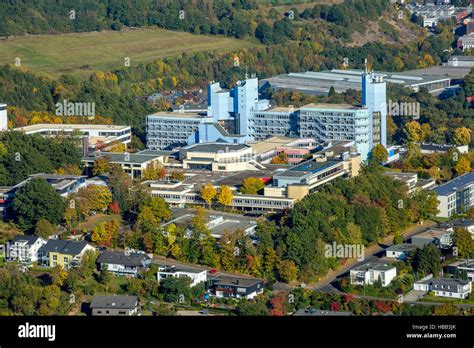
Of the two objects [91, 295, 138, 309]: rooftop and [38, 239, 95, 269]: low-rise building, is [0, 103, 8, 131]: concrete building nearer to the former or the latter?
[38, 239, 95, 269]: low-rise building

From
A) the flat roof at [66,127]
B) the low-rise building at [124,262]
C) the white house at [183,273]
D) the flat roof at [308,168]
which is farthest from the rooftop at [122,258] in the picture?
the flat roof at [66,127]

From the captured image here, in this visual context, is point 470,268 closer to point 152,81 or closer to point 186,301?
point 186,301

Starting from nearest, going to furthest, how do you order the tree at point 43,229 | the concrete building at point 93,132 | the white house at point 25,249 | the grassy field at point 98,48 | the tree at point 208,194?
the white house at point 25,249 < the tree at point 43,229 < the tree at point 208,194 < the concrete building at point 93,132 < the grassy field at point 98,48

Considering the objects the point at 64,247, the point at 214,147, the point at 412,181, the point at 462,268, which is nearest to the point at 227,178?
the point at 214,147

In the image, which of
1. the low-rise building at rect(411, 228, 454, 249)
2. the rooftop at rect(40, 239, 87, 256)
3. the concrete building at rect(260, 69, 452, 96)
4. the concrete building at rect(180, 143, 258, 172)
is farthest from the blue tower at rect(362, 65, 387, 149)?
the rooftop at rect(40, 239, 87, 256)

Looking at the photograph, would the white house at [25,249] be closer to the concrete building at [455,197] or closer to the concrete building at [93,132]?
the concrete building at [93,132]

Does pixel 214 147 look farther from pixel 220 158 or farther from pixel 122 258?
pixel 122 258
